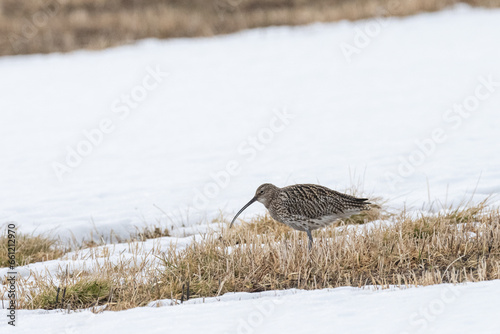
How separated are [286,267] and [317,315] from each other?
4.07 ft

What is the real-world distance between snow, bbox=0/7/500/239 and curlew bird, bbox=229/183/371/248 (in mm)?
1700

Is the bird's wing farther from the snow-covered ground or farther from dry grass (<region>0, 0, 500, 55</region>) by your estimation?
dry grass (<region>0, 0, 500, 55</region>)

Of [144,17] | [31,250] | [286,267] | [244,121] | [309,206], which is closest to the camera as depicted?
[286,267]

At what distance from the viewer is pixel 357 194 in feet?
27.8

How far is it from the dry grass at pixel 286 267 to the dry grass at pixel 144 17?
15.3 meters

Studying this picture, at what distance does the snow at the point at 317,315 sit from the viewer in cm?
458

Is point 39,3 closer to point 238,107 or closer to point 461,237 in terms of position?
point 238,107

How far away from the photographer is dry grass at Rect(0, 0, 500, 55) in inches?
851

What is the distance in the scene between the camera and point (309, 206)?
6.84 metres

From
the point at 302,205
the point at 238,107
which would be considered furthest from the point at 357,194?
the point at 238,107

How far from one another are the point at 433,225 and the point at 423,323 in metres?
2.66

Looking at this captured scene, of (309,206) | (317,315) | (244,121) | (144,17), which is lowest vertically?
(317,315)

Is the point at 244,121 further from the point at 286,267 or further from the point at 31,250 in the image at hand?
the point at 286,267

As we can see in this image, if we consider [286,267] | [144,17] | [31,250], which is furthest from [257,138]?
[144,17]
